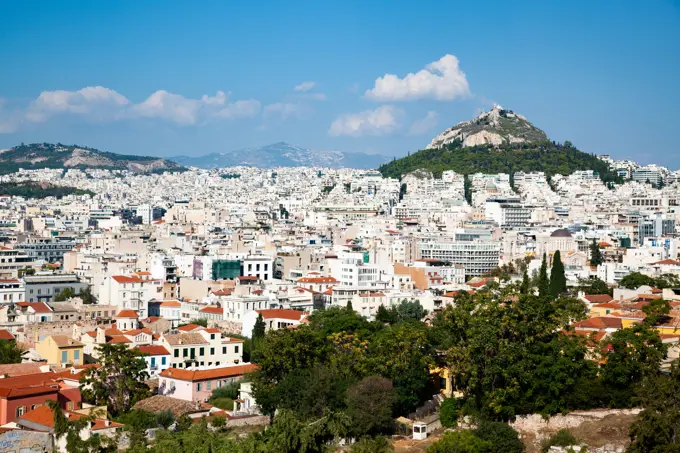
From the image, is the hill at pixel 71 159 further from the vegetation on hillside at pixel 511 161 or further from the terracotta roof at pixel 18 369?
the terracotta roof at pixel 18 369

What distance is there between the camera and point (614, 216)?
66.5 meters

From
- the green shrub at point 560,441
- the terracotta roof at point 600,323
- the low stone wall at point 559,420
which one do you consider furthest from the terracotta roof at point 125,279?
the green shrub at point 560,441

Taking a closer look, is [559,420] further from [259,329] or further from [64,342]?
A: [64,342]

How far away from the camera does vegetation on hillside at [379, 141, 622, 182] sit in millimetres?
93188

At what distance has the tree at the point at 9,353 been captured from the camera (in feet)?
83.8

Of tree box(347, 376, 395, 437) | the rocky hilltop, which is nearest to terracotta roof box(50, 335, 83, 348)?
tree box(347, 376, 395, 437)

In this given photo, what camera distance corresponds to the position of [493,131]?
10350 centimetres

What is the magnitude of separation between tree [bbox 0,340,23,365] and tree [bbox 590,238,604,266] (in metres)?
27.4

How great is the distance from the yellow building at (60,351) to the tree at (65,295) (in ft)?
33.1

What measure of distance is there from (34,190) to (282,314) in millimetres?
86342

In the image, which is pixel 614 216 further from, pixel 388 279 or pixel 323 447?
pixel 323 447

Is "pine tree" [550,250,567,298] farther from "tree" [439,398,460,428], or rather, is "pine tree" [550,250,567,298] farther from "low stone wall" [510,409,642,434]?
"low stone wall" [510,409,642,434]

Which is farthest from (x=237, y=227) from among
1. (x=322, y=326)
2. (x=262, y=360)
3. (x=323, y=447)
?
(x=323, y=447)

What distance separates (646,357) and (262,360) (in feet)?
26.7
